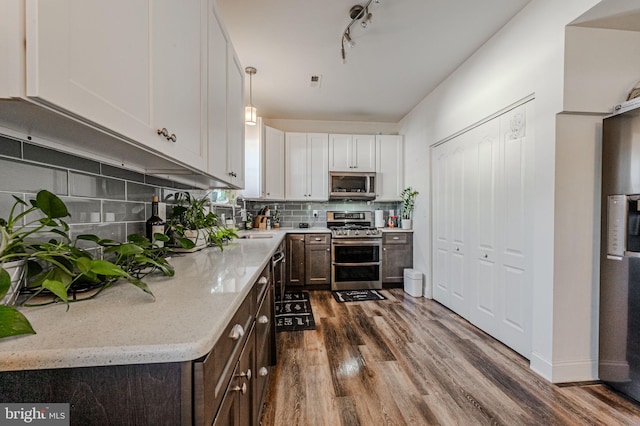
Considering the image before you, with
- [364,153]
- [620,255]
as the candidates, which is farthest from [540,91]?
[364,153]

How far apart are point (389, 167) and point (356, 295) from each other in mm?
2003

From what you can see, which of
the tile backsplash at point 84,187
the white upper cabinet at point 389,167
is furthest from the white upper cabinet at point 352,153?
the tile backsplash at point 84,187

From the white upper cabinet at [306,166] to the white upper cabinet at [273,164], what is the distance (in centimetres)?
8

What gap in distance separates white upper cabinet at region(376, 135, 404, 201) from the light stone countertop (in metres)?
3.59

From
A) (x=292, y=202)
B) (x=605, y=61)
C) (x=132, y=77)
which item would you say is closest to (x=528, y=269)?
(x=605, y=61)

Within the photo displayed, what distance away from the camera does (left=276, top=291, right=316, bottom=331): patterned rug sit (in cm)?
266

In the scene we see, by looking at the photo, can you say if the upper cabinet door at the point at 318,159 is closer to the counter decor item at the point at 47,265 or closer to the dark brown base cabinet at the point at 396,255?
the dark brown base cabinet at the point at 396,255

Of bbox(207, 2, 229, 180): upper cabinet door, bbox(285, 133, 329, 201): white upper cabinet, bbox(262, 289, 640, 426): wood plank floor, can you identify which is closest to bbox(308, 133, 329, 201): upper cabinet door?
bbox(285, 133, 329, 201): white upper cabinet

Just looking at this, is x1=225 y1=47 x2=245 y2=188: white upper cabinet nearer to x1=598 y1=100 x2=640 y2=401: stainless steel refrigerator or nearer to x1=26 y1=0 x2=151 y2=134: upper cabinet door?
x1=26 y1=0 x2=151 y2=134: upper cabinet door

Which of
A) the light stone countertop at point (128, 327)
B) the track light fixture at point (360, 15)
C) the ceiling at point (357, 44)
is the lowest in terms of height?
the light stone countertop at point (128, 327)

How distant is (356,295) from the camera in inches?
143

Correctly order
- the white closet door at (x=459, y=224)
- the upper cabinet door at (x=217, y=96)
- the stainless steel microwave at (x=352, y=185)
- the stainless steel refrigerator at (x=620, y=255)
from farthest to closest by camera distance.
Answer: the stainless steel microwave at (x=352, y=185), the white closet door at (x=459, y=224), the stainless steel refrigerator at (x=620, y=255), the upper cabinet door at (x=217, y=96)

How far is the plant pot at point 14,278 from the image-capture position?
672 millimetres

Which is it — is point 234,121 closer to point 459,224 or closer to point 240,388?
point 240,388
